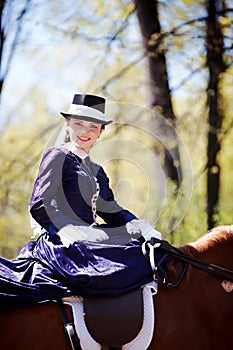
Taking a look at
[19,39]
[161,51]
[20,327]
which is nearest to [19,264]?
[20,327]

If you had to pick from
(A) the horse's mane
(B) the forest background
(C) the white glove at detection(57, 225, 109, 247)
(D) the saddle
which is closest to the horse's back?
(D) the saddle

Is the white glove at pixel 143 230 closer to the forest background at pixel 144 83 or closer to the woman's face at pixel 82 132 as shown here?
the woman's face at pixel 82 132

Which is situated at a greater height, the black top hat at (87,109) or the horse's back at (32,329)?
the black top hat at (87,109)

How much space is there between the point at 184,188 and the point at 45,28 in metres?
3.34

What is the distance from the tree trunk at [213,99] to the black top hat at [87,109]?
5.05 m

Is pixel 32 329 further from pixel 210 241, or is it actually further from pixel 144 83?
pixel 144 83

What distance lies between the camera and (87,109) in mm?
3928

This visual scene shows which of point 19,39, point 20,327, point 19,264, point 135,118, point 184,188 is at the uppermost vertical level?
point 19,39

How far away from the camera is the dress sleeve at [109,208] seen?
12.7 feet

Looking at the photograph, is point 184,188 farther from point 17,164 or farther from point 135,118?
point 17,164

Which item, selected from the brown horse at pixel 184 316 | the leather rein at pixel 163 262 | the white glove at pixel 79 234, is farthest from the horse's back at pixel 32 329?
the leather rein at pixel 163 262

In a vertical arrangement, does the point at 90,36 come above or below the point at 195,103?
above

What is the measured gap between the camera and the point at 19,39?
317 inches

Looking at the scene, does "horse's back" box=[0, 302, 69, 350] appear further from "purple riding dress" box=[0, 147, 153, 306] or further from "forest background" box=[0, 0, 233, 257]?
"forest background" box=[0, 0, 233, 257]
